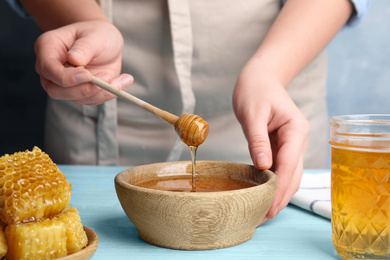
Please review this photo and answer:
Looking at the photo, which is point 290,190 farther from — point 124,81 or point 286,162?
point 124,81

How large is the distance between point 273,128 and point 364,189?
0.29 meters

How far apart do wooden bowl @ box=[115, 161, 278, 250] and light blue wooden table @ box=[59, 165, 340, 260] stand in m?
0.02

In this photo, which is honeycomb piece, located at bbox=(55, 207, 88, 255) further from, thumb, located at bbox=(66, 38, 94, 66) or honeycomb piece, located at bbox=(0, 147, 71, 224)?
thumb, located at bbox=(66, 38, 94, 66)

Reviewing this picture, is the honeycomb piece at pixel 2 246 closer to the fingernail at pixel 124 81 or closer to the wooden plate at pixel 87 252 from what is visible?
Answer: the wooden plate at pixel 87 252

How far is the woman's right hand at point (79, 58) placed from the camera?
0.91 meters

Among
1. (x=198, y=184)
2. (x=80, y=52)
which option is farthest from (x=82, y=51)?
(x=198, y=184)

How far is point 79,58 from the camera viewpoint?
904mm

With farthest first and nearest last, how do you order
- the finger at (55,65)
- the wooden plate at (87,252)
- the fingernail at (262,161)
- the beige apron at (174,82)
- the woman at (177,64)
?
the beige apron at (174,82) < the woman at (177,64) < the finger at (55,65) < the fingernail at (262,161) < the wooden plate at (87,252)

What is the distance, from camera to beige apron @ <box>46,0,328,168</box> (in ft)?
4.27

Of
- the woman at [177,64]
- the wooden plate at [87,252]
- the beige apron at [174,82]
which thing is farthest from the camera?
the beige apron at [174,82]

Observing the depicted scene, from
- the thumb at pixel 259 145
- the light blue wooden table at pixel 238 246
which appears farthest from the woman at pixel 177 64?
the light blue wooden table at pixel 238 246

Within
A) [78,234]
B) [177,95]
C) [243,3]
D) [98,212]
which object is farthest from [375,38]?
[78,234]

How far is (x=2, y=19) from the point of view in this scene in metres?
1.91

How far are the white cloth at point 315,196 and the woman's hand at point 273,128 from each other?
4 cm
